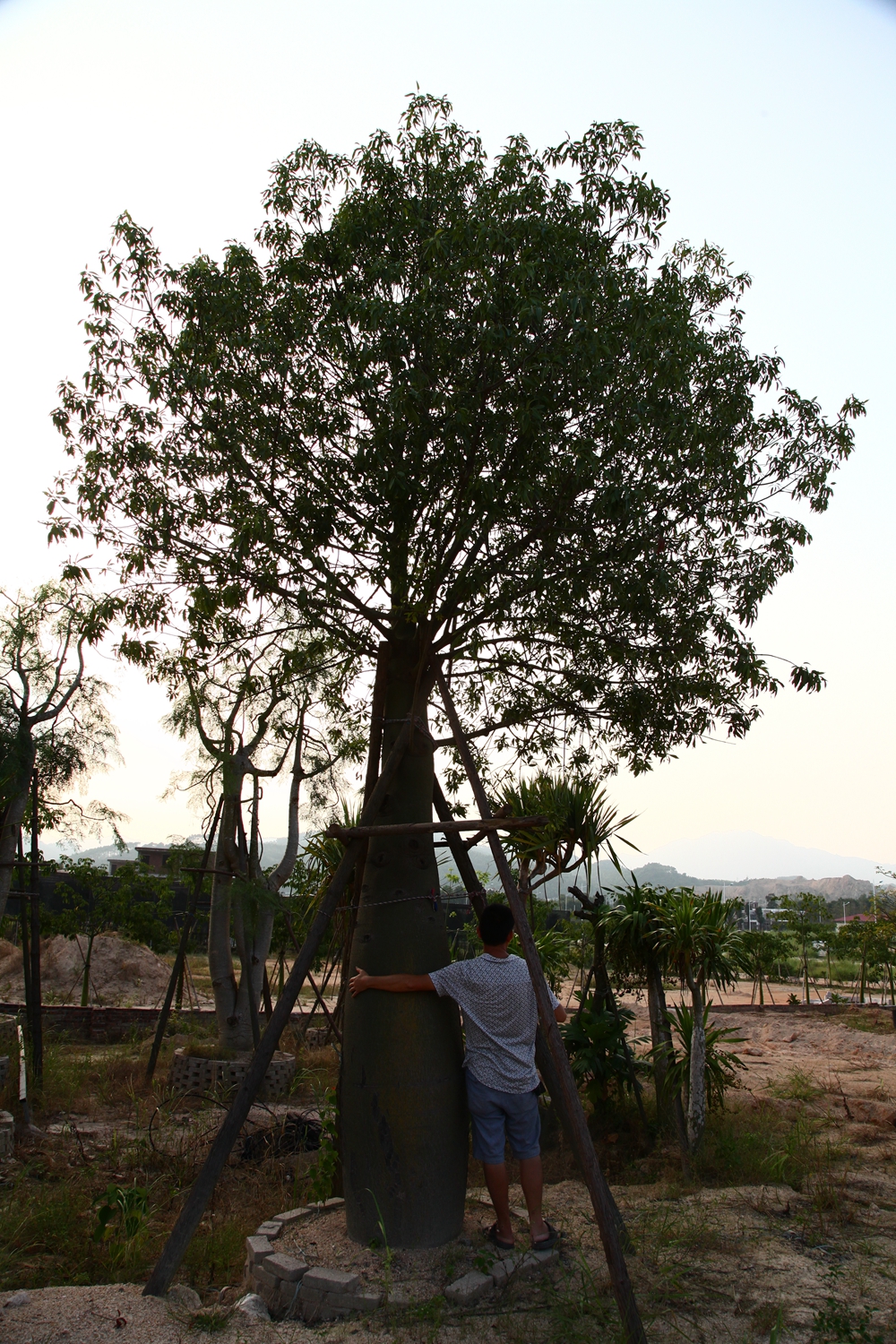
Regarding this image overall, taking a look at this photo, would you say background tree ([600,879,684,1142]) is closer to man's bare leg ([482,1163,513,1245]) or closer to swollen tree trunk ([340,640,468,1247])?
swollen tree trunk ([340,640,468,1247])

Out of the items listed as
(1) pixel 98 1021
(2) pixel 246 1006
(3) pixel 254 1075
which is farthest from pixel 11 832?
(3) pixel 254 1075

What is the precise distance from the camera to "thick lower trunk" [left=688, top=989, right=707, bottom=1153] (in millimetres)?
5605

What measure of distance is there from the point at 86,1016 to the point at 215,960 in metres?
2.53

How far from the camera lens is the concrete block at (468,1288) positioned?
11.4 ft

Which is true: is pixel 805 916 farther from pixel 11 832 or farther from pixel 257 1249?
pixel 257 1249

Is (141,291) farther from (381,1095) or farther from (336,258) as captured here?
(381,1095)

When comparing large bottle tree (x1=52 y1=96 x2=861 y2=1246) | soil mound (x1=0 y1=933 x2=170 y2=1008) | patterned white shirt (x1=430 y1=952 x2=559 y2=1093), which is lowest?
soil mound (x1=0 y1=933 x2=170 y2=1008)

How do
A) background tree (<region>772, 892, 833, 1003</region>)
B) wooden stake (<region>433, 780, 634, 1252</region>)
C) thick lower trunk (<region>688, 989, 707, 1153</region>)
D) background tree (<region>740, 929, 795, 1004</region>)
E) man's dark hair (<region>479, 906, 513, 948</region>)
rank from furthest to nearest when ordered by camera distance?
background tree (<region>772, 892, 833, 1003</region>)
background tree (<region>740, 929, 795, 1004</region>)
thick lower trunk (<region>688, 989, 707, 1153</region>)
man's dark hair (<region>479, 906, 513, 948</region>)
wooden stake (<region>433, 780, 634, 1252</region>)

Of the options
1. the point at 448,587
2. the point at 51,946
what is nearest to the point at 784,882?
the point at 51,946

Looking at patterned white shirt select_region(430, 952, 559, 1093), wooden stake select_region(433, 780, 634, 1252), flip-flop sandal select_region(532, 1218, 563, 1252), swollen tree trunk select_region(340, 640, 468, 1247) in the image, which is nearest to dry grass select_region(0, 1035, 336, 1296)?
swollen tree trunk select_region(340, 640, 468, 1247)

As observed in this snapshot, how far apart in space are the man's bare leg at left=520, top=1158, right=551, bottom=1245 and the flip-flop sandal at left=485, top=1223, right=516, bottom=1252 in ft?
0.33

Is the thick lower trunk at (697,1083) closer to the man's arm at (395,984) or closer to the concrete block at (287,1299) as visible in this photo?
the man's arm at (395,984)

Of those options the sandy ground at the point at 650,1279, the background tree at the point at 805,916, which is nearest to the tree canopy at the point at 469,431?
the sandy ground at the point at 650,1279

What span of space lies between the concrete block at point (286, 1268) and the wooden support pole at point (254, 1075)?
37 centimetres
